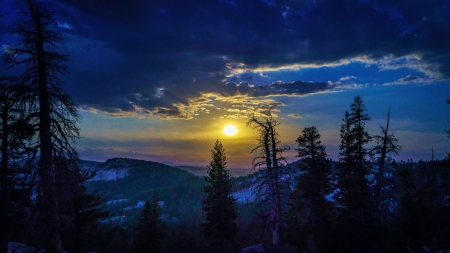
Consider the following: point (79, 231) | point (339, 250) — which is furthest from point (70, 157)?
point (339, 250)

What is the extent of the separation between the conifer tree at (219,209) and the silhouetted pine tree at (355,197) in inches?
550

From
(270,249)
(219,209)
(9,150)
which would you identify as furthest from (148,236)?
(9,150)

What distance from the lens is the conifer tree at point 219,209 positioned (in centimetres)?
3438

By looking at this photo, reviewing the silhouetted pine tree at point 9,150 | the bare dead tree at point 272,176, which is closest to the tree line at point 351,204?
the bare dead tree at point 272,176

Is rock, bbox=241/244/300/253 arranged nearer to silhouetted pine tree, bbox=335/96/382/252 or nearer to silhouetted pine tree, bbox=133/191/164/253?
silhouetted pine tree, bbox=335/96/382/252

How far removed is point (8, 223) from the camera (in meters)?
20.3

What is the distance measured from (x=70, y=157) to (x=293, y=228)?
26.0m

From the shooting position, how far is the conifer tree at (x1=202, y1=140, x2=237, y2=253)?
34375 mm

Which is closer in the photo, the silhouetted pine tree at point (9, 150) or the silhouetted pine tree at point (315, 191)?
the silhouetted pine tree at point (9, 150)

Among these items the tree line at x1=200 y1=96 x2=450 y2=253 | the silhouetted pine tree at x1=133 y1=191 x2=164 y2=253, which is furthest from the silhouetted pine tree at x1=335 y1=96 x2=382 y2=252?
the silhouetted pine tree at x1=133 y1=191 x2=164 y2=253

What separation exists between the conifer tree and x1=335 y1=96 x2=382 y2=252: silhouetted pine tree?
45.9 ft

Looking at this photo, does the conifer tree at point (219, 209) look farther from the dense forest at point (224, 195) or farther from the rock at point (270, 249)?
the rock at point (270, 249)

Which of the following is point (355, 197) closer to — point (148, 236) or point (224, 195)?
point (224, 195)

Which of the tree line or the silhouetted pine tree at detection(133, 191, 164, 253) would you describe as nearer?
the tree line
